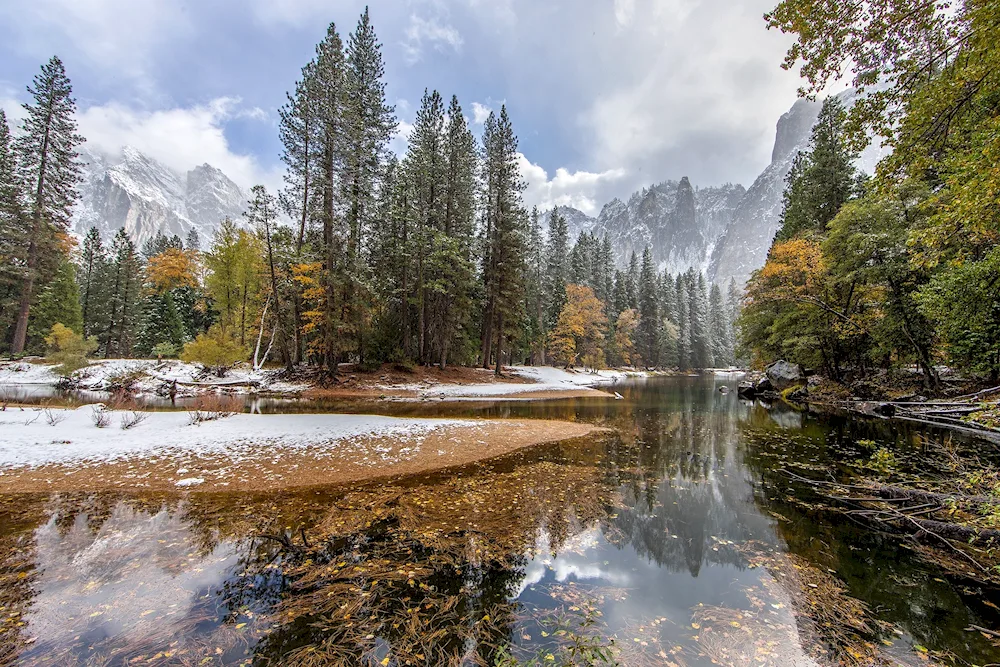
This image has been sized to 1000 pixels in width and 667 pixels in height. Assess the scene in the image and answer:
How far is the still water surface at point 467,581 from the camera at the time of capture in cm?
322

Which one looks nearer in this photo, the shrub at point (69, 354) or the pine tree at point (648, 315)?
the shrub at point (69, 354)

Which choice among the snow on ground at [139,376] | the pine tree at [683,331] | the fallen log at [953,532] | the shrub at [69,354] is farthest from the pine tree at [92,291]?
the pine tree at [683,331]

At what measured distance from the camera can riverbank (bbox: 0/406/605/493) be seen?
277 inches

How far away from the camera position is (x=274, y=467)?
7.86 m

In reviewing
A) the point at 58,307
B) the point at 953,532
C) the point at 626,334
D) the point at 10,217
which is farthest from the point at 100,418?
the point at 626,334

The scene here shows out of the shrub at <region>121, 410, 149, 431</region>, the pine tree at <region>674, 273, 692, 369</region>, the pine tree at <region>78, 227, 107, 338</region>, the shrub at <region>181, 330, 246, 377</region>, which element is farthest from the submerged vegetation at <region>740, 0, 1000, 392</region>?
the pine tree at <region>78, 227, 107, 338</region>

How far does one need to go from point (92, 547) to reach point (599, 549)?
666cm

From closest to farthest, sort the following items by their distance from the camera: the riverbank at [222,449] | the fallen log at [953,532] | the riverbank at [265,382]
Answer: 1. the fallen log at [953,532]
2. the riverbank at [222,449]
3. the riverbank at [265,382]

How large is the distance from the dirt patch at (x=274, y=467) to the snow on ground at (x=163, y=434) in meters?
0.24

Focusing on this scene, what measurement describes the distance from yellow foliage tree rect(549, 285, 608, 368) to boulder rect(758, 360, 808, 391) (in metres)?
16.4

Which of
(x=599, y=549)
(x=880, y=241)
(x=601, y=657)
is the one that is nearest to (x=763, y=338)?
(x=880, y=241)

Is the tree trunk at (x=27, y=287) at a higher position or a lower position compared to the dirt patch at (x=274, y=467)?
higher

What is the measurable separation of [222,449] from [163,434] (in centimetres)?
185

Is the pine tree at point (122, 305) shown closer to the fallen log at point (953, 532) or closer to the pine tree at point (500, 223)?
the pine tree at point (500, 223)
